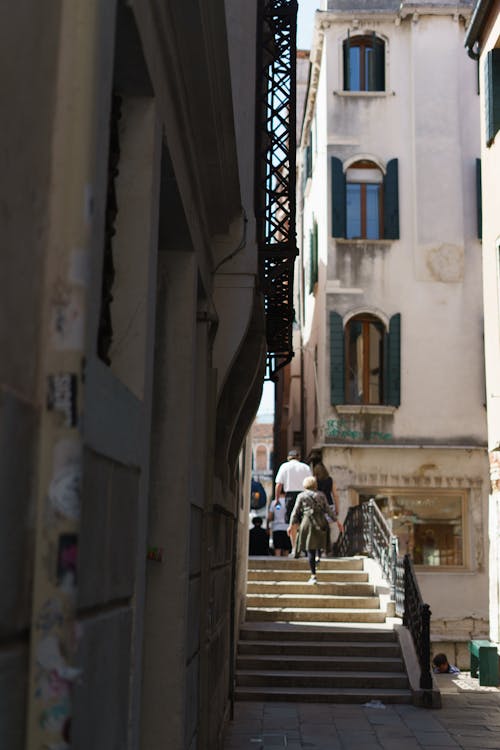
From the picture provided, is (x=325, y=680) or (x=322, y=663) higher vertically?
(x=322, y=663)

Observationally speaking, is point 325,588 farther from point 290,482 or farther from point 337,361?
point 337,361

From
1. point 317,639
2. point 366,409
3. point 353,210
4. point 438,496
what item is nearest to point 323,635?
point 317,639

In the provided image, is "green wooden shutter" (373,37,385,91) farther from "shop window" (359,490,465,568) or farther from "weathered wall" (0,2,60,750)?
"weathered wall" (0,2,60,750)

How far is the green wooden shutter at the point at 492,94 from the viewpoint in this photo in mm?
15430

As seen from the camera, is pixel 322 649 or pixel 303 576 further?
pixel 303 576

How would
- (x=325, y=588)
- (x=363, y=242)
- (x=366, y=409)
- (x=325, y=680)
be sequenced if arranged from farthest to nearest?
1. (x=363, y=242)
2. (x=366, y=409)
3. (x=325, y=588)
4. (x=325, y=680)

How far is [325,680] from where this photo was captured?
1266 cm

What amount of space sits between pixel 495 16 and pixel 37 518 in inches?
577

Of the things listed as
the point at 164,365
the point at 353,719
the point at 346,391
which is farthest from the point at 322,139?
the point at 164,365

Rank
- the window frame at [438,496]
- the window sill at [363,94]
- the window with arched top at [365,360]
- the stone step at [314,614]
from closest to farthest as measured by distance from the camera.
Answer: the stone step at [314,614] < the window frame at [438,496] < the window with arched top at [365,360] < the window sill at [363,94]

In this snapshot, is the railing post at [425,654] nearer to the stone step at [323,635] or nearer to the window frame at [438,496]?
the stone step at [323,635]

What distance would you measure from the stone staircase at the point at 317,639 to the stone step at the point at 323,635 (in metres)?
0.01

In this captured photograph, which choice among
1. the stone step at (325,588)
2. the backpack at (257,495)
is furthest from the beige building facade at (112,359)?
the backpack at (257,495)

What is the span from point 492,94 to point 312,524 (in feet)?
22.7
